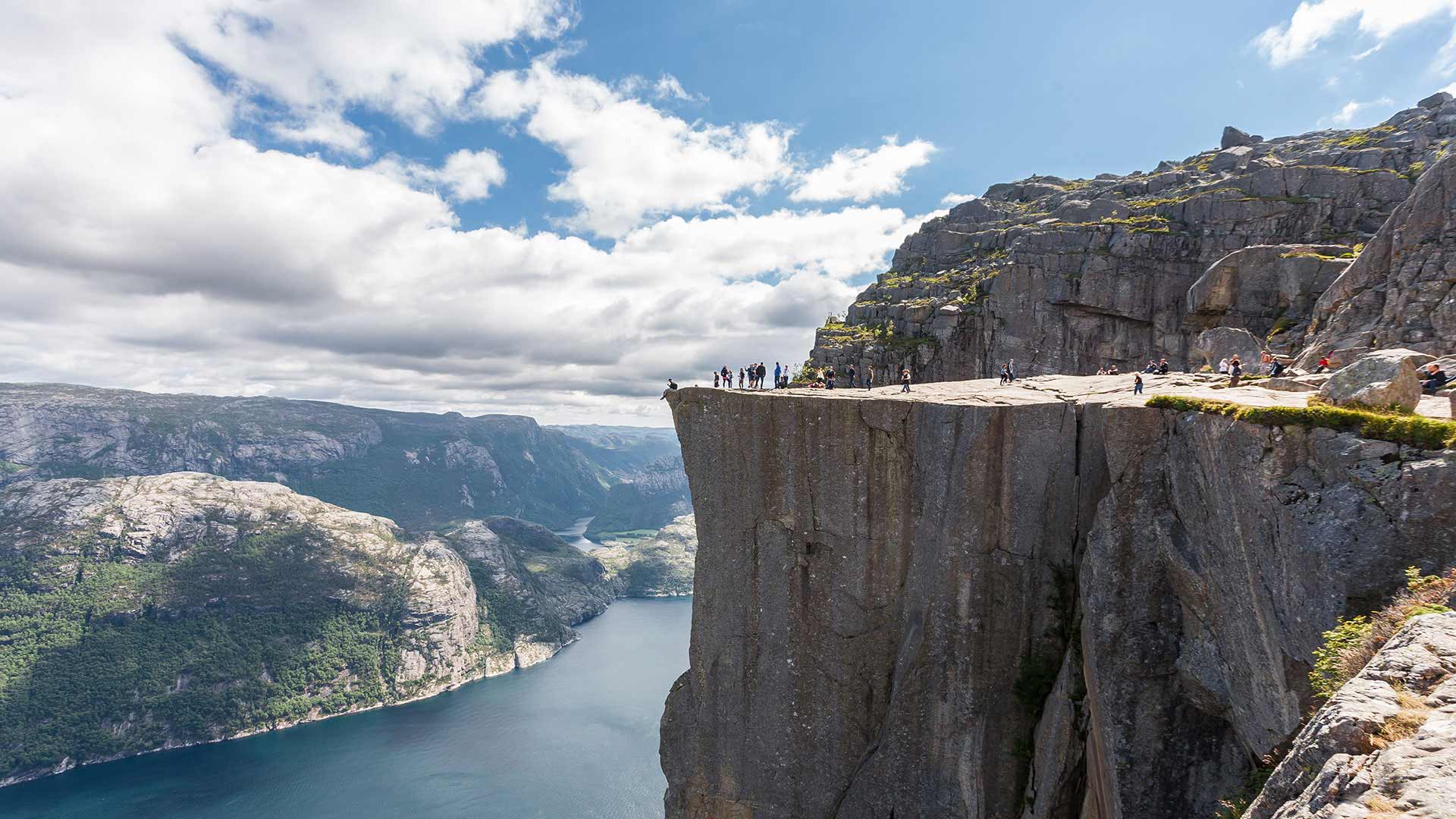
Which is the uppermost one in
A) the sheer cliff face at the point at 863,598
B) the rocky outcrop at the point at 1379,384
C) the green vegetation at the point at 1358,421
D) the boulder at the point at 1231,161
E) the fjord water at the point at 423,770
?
the boulder at the point at 1231,161

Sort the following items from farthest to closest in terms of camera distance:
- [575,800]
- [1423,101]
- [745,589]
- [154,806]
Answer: [154,806] → [575,800] → [1423,101] → [745,589]

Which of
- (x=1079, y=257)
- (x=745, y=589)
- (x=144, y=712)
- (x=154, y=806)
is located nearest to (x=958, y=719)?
(x=745, y=589)

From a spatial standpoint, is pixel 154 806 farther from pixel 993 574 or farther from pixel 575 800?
pixel 993 574

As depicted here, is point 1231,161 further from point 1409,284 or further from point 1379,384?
point 1379,384

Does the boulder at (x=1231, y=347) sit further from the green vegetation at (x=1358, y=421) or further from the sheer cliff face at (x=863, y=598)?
the green vegetation at (x=1358, y=421)

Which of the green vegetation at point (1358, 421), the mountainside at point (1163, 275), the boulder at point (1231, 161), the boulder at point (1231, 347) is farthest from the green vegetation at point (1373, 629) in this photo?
the boulder at point (1231, 161)

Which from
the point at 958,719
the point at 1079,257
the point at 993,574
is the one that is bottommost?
the point at 958,719
